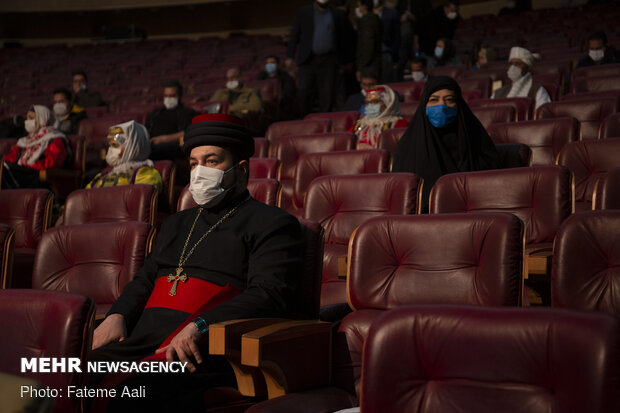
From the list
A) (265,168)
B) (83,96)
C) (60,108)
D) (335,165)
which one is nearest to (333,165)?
(335,165)

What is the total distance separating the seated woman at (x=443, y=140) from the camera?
124 inches

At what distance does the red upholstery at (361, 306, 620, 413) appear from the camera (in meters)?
0.97

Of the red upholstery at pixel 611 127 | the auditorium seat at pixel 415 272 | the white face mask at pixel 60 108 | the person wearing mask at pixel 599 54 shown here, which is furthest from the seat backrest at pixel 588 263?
the white face mask at pixel 60 108

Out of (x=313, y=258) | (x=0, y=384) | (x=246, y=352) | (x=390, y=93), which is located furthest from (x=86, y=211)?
(x=0, y=384)

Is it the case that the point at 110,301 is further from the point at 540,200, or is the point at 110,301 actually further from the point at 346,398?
the point at 540,200

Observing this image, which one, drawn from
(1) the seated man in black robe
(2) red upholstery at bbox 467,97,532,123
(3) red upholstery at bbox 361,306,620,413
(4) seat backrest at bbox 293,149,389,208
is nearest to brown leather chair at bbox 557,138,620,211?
(4) seat backrest at bbox 293,149,389,208

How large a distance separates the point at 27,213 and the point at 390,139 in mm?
2059

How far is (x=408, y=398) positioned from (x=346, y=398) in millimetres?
422

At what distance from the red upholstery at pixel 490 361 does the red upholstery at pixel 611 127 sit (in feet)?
8.92

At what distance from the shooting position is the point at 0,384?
23.7 inches

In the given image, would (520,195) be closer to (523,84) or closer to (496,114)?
(496,114)

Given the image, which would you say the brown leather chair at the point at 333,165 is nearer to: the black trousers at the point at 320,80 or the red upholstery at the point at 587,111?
the red upholstery at the point at 587,111

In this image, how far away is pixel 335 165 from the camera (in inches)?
128

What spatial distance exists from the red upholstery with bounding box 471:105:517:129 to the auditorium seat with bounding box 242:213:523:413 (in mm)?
2535
